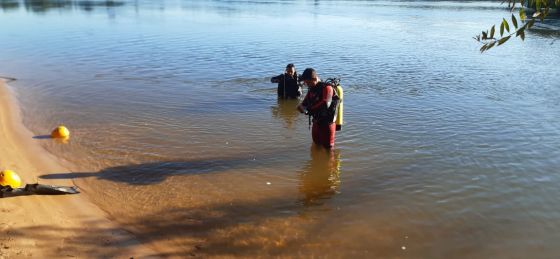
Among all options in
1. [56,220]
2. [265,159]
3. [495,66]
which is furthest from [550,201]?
[495,66]

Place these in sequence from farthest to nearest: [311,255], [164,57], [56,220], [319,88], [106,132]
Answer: [164,57] < [106,132] < [319,88] < [56,220] < [311,255]

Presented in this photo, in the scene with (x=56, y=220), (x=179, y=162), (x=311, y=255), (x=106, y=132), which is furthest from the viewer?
(x=106, y=132)

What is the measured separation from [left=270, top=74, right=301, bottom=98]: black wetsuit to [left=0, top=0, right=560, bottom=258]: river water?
12.1 inches

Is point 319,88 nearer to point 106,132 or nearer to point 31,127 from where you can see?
point 106,132

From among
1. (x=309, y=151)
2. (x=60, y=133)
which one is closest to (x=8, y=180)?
(x=60, y=133)

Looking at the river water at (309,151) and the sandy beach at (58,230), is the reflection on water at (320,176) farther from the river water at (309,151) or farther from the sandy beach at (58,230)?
the sandy beach at (58,230)

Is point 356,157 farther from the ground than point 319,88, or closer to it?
closer to it

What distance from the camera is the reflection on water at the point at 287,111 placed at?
12.2 meters

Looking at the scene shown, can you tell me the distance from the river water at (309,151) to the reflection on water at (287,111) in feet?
0.28

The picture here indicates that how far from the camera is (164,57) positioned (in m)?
21.8

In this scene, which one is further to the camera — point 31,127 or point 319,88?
point 31,127

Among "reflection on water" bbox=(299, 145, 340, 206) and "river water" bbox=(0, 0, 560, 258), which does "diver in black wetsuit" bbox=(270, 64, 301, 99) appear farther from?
"reflection on water" bbox=(299, 145, 340, 206)

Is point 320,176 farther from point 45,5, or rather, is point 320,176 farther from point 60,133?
point 45,5

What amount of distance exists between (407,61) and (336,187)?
14428mm
